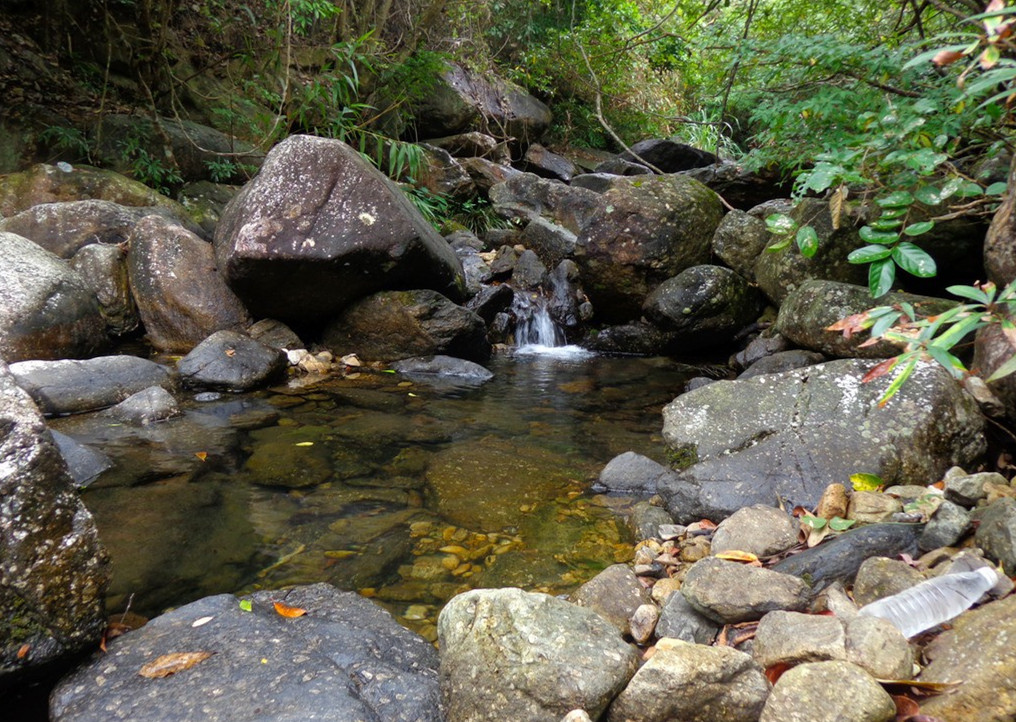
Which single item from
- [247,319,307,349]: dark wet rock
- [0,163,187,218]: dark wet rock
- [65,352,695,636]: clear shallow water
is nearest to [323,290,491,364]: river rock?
[247,319,307,349]: dark wet rock

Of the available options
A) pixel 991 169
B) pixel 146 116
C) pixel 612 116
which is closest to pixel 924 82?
pixel 991 169

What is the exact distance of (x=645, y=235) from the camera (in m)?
7.26

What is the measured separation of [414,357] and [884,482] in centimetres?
443

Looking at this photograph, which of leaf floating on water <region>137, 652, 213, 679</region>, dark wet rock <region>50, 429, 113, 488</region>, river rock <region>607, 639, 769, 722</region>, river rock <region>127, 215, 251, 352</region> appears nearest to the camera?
river rock <region>607, 639, 769, 722</region>

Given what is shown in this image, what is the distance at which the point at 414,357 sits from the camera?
654 cm

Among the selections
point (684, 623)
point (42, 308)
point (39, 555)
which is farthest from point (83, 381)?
point (684, 623)

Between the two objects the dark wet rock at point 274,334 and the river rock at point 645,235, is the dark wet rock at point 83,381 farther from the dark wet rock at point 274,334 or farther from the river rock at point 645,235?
the river rock at point 645,235

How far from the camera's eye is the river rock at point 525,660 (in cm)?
178

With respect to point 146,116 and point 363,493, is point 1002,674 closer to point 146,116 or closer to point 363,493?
point 363,493

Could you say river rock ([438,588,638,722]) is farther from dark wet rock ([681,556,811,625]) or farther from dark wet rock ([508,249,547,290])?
dark wet rock ([508,249,547,290])

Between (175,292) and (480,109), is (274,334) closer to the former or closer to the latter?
(175,292)

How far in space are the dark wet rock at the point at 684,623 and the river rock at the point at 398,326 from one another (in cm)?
451

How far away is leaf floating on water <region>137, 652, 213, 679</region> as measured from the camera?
6.41 ft

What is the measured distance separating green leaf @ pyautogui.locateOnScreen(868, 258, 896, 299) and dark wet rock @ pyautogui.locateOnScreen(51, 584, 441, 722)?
1.75 meters
